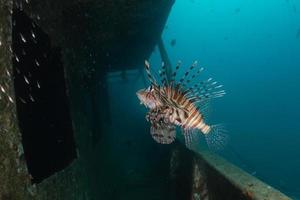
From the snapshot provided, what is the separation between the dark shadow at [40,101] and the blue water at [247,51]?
65.1 metres

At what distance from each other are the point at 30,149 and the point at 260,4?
145907 millimetres

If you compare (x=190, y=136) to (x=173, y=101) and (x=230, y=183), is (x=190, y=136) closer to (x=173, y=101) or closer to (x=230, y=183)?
(x=173, y=101)

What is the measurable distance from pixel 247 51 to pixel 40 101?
13317 cm

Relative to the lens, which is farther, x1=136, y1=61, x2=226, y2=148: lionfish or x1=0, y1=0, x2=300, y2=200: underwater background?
x1=0, y1=0, x2=300, y2=200: underwater background

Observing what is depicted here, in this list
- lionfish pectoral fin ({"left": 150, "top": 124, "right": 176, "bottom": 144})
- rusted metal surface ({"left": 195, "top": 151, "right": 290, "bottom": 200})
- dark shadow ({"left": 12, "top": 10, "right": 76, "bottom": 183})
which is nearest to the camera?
lionfish pectoral fin ({"left": 150, "top": 124, "right": 176, "bottom": 144})

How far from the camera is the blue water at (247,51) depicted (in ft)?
275

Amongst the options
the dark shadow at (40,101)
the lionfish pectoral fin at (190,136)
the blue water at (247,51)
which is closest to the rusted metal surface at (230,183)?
the lionfish pectoral fin at (190,136)

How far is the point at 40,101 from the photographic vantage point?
4.38 metres

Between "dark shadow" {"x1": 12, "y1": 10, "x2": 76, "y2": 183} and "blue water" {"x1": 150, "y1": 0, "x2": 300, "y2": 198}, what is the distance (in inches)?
2563

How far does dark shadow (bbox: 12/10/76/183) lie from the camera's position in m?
3.71

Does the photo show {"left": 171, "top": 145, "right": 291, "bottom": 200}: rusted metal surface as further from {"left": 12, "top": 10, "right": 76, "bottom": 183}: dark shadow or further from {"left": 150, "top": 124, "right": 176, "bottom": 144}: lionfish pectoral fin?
{"left": 12, "top": 10, "right": 76, "bottom": 183}: dark shadow

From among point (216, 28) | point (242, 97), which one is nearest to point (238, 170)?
point (242, 97)

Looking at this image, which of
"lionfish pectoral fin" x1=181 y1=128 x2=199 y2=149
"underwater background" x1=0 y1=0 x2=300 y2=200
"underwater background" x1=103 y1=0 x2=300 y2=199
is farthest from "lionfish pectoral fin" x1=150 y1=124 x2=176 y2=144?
"underwater background" x1=103 y1=0 x2=300 y2=199

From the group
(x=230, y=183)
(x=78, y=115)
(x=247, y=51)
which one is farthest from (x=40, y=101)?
(x=247, y=51)
